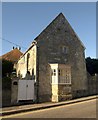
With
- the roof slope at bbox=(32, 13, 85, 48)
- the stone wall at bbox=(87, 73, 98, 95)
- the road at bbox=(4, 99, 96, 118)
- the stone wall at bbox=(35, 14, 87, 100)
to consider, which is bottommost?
the road at bbox=(4, 99, 96, 118)

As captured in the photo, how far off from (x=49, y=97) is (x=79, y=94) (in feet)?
15.4

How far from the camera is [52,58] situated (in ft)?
85.0

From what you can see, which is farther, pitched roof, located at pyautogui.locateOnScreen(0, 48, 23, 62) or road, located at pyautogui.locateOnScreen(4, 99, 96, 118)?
pitched roof, located at pyautogui.locateOnScreen(0, 48, 23, 62)

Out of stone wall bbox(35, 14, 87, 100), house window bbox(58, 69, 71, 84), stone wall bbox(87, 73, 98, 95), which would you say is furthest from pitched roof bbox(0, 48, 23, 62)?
house window bbox(58, 69, 71, 84)

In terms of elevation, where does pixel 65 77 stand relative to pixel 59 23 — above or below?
below

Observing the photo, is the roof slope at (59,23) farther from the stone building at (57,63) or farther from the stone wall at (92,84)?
the stone wall at (92,84)

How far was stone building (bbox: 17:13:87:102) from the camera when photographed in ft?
81.3

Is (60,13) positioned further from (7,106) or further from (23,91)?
(7,106)

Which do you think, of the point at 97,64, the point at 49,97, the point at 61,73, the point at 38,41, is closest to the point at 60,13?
the point at 38,41

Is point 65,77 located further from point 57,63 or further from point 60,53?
point 60,53

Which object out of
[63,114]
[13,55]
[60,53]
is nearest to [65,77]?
[60,53]

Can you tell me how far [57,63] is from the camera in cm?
2595

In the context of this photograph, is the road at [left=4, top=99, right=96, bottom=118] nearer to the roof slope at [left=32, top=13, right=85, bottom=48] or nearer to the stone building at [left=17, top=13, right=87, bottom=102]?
the stone building at [left=17, top=13, right=87, bottom=102]

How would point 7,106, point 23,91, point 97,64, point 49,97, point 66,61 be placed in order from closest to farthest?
point 7,106, point 23,91, point 49,97, point 66,61, point 97,64
